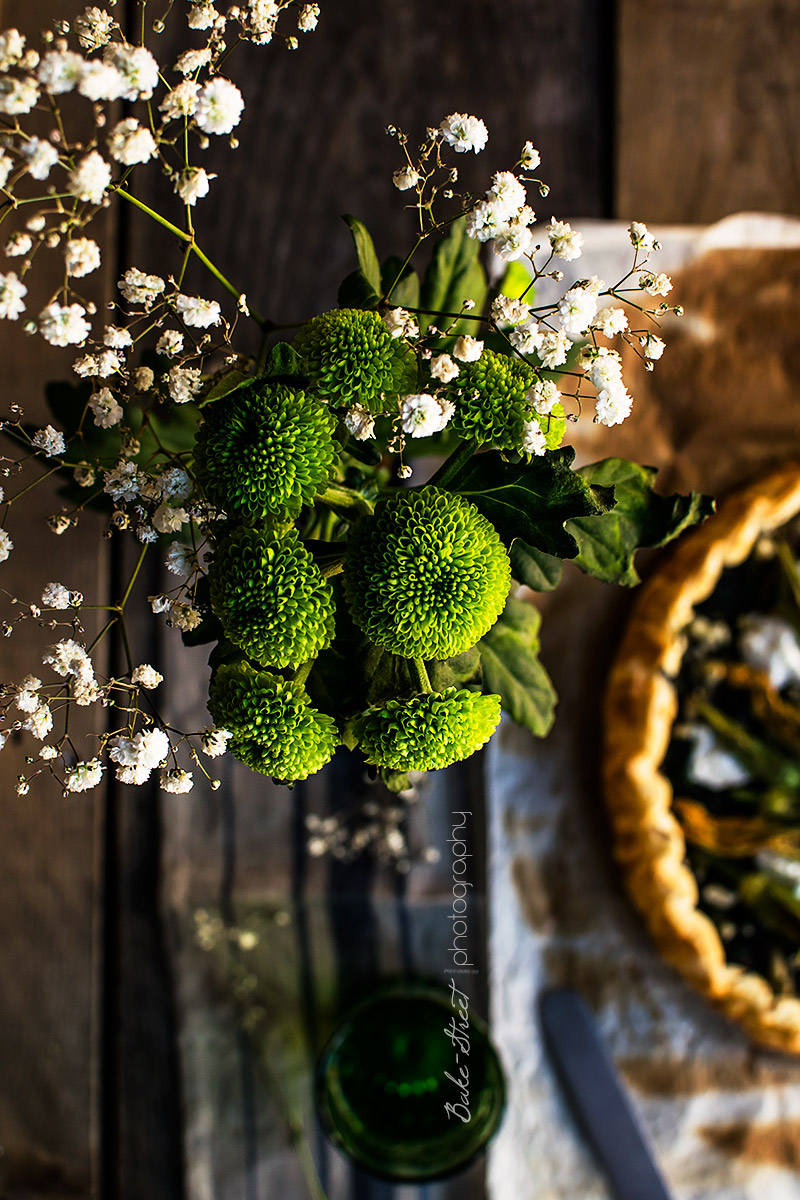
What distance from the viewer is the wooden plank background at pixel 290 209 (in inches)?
28.5

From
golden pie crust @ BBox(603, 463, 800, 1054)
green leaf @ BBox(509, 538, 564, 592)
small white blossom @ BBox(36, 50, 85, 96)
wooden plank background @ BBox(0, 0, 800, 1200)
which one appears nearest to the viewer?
small white blossom @ BBox(36, 50, 85, 96)

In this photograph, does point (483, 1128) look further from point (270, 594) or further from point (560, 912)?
point (270, 594)

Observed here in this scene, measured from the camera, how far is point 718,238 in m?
0.70

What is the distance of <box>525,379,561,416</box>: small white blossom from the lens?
0.34 m

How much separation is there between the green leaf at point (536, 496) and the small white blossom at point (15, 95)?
0.62 ft

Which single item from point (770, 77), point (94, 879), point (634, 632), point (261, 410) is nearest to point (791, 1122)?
point (634, 632)

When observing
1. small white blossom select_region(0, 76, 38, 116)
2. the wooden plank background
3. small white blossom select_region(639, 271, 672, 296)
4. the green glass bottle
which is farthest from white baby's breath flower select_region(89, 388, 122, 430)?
the green glass bottle

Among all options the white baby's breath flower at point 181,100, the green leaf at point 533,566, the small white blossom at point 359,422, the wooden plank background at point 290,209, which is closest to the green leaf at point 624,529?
the green leaf at point 533,566

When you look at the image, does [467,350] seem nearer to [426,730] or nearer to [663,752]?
[426,730]

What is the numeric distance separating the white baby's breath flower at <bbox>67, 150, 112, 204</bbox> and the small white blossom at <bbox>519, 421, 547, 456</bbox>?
16cm

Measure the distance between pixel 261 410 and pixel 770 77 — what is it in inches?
25.0

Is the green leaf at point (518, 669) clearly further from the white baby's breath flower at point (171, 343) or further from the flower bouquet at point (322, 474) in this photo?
the white baby's breath flower at point (171, 343)

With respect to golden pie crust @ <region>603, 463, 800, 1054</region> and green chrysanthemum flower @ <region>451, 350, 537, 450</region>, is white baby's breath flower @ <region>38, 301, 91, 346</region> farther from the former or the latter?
golden pie crust @ <region>603, 463, 800, 1054</region>

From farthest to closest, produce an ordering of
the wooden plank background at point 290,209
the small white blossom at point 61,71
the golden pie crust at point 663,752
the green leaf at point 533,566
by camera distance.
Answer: the wooden plank background at point 290,209 → the golden pie crust at point 663,752 → the green leaf at point 533,566 → the small white blossom at point 61,71
